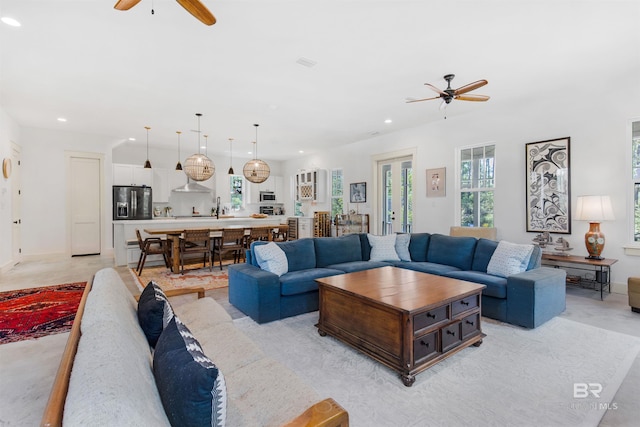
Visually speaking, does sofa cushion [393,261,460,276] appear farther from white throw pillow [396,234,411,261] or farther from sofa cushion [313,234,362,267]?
sofa cushion [313,234,362,267]

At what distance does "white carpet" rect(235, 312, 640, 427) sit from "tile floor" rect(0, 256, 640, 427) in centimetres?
7

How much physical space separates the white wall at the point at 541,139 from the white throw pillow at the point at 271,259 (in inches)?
141

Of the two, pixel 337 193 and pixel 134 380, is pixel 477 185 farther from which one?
pixel 134 380

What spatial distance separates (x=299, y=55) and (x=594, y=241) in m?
4.37

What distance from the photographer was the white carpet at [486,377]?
1.83 metres

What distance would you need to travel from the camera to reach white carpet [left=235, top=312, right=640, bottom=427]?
1.83 meters

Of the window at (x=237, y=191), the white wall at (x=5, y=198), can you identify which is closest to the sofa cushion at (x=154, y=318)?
the white wall at (x=5, y=198)

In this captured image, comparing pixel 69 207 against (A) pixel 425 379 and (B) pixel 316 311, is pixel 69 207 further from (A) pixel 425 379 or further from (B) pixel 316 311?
(A) pixel 425 379

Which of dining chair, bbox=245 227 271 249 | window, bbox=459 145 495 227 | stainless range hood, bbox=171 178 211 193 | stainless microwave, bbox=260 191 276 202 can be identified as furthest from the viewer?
stainless microwave, bbox=260 191 276 202

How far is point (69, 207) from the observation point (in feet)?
22.5

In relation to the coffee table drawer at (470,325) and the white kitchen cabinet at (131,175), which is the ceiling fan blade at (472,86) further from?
the white kitchen cabinet at (131,175)

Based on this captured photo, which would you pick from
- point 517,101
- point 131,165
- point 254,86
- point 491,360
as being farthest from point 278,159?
point 491,360

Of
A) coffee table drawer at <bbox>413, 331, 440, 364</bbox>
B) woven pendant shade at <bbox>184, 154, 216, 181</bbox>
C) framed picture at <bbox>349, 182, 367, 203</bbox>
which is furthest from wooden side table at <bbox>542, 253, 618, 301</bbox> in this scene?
woven pendant shade at <bbox>184, 154, 216, 181</bbox>

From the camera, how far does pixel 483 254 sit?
3916 millimetres
